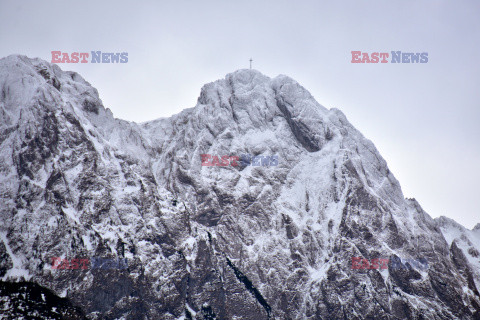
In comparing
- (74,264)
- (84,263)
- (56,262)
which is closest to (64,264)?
(56,262)

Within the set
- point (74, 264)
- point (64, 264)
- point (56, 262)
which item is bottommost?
point (74, 264)

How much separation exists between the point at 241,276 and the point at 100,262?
164 feet

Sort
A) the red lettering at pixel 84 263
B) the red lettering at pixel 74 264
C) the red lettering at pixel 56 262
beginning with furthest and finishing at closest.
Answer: the red lettering at pixel 84 263 → the red lettering at pixel 74 264 → the red lettering at pixel 56 262

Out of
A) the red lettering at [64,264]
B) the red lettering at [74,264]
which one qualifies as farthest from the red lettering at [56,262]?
the red lettering at [74,264]

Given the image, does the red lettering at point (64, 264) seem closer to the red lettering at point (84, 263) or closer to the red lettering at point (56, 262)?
the red lettering at point (56, 262)

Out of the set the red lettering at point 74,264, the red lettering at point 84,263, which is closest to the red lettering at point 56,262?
the red lettering at point 74,264

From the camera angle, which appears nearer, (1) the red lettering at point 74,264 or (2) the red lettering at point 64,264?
(2) the red lettering at point 64,264

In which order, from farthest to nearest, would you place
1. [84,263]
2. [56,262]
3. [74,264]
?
1. [84,263]
2. [74,264]
3. [56,262]

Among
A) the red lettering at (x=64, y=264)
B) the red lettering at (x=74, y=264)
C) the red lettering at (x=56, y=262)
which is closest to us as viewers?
the red lettering at (x=56, y=262)

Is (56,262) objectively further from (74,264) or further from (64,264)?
(74,264)

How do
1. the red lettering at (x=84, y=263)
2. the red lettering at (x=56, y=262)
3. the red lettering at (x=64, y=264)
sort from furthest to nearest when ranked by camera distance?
the red lettering at (x=84, y=263)
the red lettering at (x=64, y=264)
the red lettering at (x=56, y=262)

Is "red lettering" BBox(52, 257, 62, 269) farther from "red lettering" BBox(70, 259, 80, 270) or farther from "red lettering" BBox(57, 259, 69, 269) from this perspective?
"red lettering" BBox(70, 259, 80, 270)

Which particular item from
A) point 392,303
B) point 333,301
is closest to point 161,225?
point 333,301

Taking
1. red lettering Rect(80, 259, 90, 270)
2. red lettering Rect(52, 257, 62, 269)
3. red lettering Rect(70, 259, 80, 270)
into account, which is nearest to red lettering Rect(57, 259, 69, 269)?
red lettering Rect(52, 257, 62, 269)
